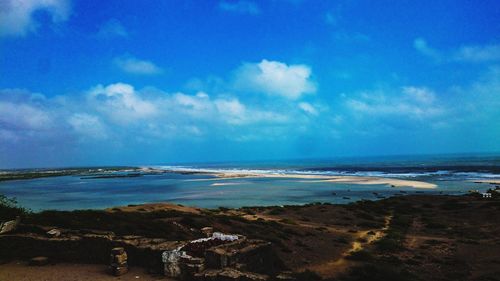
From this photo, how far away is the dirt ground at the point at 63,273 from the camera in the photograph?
42.0 ft

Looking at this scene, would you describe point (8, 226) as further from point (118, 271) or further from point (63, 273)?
point (118, 271)

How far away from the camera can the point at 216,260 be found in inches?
497

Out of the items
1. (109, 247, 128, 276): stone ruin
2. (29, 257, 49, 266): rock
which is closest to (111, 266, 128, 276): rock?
(109, 247, 128, 276): stone ruin

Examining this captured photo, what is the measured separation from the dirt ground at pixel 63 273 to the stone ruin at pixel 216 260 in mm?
729

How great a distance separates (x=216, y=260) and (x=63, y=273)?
19.2 ft

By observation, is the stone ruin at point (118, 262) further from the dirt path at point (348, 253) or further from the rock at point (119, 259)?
the dirt path at point (348, 253)

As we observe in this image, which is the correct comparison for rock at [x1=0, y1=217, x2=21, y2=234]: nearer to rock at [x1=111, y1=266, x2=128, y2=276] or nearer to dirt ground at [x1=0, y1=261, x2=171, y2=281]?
dirt ground at [x1=0, y1=261, x2=171, y2=281]

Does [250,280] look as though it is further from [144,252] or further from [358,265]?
[358,265]

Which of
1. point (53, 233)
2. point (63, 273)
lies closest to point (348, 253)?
point (63, 273)

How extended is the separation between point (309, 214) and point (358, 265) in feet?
59.8

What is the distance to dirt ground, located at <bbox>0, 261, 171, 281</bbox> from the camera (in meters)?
12.8

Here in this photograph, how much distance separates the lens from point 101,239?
1483 centimetres

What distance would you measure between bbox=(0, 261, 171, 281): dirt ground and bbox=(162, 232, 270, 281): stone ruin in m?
0.73

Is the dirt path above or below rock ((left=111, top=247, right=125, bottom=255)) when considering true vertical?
below
